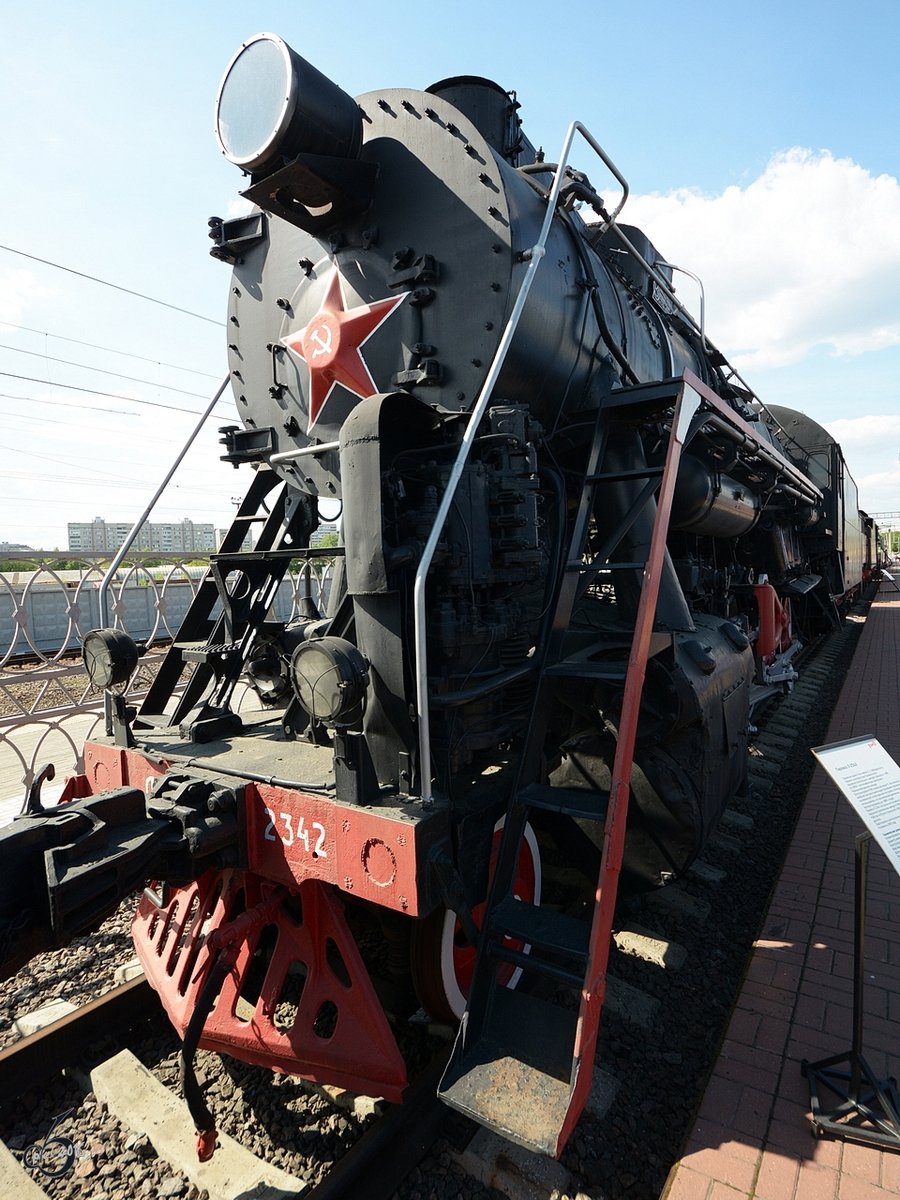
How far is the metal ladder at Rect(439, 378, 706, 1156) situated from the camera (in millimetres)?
2045

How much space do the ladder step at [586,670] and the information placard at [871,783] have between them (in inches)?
28.1

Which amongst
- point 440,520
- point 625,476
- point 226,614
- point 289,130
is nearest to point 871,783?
point 625,476

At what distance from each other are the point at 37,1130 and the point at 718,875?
3.52 m

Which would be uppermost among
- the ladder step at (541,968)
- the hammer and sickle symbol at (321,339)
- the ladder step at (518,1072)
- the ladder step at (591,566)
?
the hammer and sickle symbol at (321,339)

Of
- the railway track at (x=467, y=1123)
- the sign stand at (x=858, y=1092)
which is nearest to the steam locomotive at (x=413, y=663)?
the railway track at (x=467, y=1123)

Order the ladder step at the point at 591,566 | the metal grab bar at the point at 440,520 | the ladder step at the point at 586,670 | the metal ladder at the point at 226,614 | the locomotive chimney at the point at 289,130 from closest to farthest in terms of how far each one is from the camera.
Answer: the metal grab bar at the point at 440,520
the ladder step at the point at 586,670
the locomotive chimney at the point at 289,130
the ladder step at the point at 591,566
the metal ladder at the point at 226,614

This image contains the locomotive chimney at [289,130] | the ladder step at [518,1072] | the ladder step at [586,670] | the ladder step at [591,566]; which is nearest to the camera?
the ladder step at [518,1072]

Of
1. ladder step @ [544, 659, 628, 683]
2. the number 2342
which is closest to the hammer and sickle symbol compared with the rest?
ladder step @ [544, 659, 628, 683]

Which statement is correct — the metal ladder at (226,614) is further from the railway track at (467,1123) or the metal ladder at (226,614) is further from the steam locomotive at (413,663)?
the railway track at (467,1123)

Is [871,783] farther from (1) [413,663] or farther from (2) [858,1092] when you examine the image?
(1) [413,663]

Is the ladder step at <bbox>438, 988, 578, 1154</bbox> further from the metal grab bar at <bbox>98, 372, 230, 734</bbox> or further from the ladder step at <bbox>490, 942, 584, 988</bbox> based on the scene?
the metal grab bar at <bbox>98, 372, 230, 734</bbox>

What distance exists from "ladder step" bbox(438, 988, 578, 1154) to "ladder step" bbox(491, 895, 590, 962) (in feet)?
0.74

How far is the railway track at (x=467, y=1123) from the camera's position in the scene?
88.6 inches

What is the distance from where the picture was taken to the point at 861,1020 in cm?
238
